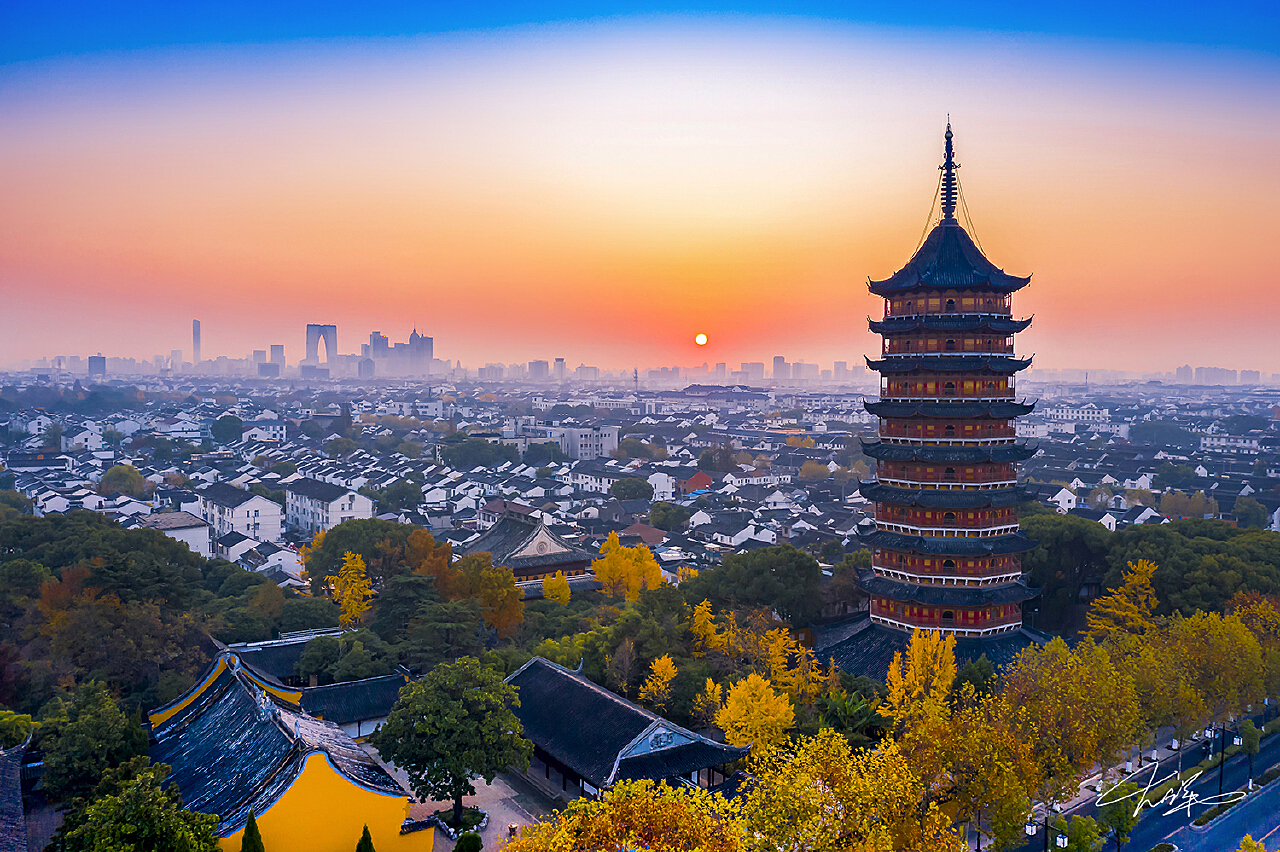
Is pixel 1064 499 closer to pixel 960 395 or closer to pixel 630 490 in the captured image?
pixel 630 490

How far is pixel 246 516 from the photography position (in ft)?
186

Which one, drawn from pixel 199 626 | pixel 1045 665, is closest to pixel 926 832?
Result: pixel 1045 665

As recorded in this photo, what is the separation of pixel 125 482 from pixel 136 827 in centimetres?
6267

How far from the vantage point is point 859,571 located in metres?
31.5

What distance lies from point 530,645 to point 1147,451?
3506 inches

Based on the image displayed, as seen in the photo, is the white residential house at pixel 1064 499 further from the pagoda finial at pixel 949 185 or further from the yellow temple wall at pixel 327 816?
the yellow temple wall at pixel 327 816

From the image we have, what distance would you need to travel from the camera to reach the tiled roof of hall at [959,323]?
28.4 metres

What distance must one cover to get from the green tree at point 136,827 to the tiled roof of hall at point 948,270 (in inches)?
956

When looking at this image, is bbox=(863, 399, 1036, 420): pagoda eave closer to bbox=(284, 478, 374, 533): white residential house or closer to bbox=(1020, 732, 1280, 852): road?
bbox=(1020, 732, 1280, 852): road

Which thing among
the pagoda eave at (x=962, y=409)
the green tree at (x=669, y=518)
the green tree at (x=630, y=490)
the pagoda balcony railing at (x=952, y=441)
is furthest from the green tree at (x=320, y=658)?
the green tree at (x=630, y=490)

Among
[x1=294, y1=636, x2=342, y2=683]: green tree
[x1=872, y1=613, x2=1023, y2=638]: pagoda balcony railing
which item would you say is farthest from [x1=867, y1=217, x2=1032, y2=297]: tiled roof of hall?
[x1=294, y1=636, x2=342, y2=683]: green tree

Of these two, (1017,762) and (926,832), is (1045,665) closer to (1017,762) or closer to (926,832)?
(1017,762)

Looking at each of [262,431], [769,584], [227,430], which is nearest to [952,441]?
[769,584]

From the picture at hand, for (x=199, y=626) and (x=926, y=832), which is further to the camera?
(x=199, y=626)
